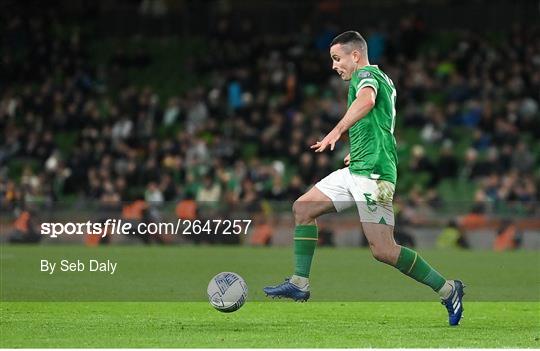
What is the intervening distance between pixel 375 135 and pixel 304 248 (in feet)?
3.82

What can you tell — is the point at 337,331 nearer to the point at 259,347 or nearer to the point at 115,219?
the point at 259,347

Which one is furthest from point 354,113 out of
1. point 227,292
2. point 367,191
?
point 227,292

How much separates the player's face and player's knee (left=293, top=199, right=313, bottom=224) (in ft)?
3.87

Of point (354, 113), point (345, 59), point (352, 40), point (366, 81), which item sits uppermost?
point (352, 40)

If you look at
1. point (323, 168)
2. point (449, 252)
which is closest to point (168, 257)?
point (449, 252)

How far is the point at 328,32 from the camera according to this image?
33969mm

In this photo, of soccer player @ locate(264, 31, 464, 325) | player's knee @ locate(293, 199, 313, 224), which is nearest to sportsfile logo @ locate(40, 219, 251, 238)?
player's knee @ locate(293, 199, 313, 224)

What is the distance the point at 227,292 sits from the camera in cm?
1128

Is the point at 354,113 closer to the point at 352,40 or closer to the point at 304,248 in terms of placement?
the point at 352,40

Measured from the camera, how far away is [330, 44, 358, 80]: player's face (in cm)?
1121

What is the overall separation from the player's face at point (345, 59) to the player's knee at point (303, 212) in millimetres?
1178

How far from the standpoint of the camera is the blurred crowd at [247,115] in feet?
92.1

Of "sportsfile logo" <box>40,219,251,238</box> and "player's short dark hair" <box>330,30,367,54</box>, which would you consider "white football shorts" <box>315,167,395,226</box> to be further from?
"sportsfile logo" <box>40,219,251,238</box>

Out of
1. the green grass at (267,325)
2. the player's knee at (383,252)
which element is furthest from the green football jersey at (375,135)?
the green grass at (267,325)
